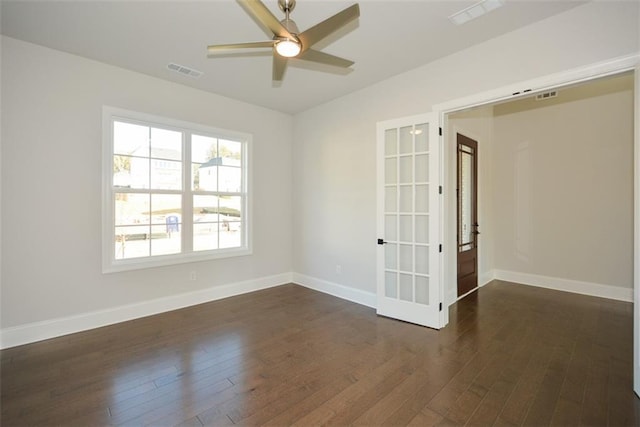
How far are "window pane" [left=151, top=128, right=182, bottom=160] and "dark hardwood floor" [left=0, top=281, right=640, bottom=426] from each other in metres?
2.17

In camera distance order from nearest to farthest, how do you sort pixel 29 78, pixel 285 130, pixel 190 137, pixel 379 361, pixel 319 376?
pixel 319 376 → pixel 379 361 → pixel 29 78 → pixel 190 137 → pixel 285 130

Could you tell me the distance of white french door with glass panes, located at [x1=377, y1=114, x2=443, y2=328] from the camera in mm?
3338

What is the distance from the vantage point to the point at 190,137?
4.21m

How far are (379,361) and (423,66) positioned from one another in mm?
3356

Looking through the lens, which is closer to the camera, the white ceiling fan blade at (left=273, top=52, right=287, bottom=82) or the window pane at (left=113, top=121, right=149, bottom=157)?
the white ceiling fan blade at (left=273, top=52, right=287, bottom=82)

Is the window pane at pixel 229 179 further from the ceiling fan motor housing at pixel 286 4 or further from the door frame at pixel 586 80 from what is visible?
the door frame at pixel 586 80

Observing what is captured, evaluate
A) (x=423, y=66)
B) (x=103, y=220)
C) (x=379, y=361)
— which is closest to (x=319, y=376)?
(x=379, y=361)

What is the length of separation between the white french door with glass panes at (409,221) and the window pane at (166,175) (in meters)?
2.83

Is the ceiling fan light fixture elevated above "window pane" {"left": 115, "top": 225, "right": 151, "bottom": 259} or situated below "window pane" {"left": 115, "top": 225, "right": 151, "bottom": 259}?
above

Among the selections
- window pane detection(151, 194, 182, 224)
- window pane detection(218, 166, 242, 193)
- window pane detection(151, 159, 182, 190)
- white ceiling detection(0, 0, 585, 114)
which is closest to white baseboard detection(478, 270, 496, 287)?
white ceiling detection(0, 0, 585, 114)

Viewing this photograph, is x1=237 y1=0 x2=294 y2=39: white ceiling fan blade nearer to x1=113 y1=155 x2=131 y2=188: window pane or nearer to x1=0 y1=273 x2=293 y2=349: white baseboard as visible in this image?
x1=113 y1=155 x2=131 y2=188: window pane

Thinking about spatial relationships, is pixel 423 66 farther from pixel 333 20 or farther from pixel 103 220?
pixel 103 220

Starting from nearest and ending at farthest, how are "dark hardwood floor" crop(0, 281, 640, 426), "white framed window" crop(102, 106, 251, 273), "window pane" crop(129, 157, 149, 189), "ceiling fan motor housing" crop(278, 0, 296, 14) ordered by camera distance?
"dark hardwood floor" crop(0, 281, 640, 426) < "ceiling fan motor housing" crop(278, 0, 296, 14) < "white framed window" crop(102, 106, 251, 273) < "window pane" crop(129, 157, 149, 189)

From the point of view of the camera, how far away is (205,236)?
4414 mm
